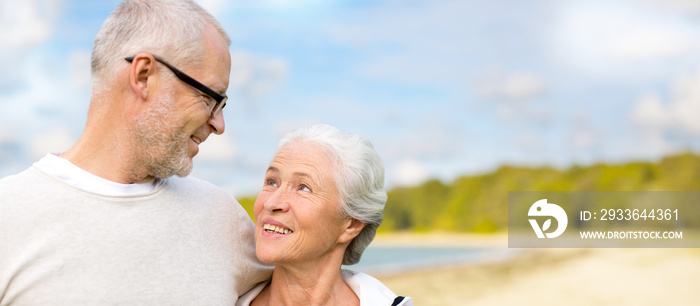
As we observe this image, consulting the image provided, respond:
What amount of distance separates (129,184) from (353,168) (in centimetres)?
100

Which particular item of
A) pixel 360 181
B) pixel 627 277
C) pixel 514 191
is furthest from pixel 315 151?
pixel 514 191

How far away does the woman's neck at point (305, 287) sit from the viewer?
120 inches

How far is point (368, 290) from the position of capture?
10.2 ft

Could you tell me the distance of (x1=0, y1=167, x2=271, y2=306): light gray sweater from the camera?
7.79 ft

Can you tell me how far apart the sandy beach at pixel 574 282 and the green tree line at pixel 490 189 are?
2857cm

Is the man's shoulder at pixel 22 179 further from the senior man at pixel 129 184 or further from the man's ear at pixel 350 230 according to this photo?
the man's ear at pixel 350 230

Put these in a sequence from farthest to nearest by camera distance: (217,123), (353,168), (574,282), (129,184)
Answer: (574,282), (353,168), (217,123), (129,184)

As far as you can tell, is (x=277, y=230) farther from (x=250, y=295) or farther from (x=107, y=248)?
(x=107, y=248)

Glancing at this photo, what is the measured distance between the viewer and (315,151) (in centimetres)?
296

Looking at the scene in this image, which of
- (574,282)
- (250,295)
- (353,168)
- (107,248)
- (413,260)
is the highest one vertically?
(353,168)

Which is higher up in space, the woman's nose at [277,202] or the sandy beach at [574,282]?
the woman's nose at [277,202]

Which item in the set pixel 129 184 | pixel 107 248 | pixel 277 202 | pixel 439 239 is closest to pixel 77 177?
pixel 129 184

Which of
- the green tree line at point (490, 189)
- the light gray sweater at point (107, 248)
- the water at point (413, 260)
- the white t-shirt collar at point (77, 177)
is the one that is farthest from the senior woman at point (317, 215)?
the green tree line at point (490, 189)

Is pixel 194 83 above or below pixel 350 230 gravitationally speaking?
above
